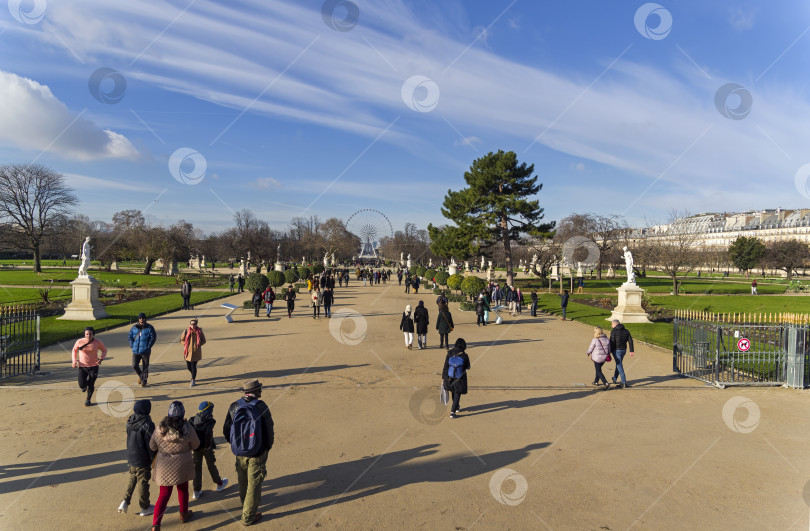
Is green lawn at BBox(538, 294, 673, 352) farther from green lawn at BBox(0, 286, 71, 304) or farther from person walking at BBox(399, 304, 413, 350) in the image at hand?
green lawn at BBox(0, 286, 71, 304)

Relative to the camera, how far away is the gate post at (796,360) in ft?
31.9

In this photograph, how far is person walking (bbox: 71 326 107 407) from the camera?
8.17 meters

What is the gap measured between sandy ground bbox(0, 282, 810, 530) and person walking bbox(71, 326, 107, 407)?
14.5 inches

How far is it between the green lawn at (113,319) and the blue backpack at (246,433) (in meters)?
12.3

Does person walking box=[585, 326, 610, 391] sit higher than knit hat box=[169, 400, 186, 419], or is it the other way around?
knit hat box=[169, 400, 186, 419]

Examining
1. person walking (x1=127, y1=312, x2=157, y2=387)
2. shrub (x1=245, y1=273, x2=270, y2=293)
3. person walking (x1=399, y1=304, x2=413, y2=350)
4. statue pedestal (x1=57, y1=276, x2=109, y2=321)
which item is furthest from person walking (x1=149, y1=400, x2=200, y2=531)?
shrub (x1=245, y1=273, x2=270, y2=293)

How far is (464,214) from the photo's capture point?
42938 millimetres

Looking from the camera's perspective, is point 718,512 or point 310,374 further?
point 310,374

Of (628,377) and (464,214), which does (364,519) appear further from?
(464,214)

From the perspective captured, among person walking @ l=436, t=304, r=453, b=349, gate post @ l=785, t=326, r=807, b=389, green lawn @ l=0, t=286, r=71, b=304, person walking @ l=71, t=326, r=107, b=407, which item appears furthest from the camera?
green lawn @ l=0, t=286, r=71, b=304

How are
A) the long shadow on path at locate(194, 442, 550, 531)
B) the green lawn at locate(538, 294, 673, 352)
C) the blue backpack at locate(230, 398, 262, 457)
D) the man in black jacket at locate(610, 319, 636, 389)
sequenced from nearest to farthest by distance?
1. the blue backpack at locate(230, 398, 262, 457)
2. the long shadow on path at locate(194, 442, 550, 531)
3. the man in black jacket at locate(610, 319, 636, 389)
4. the green lawn at locate(538, 294, 673, 352)

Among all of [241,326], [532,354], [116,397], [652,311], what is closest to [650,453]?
[532,354]

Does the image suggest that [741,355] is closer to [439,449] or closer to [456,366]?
[456,366]

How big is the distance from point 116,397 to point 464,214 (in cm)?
3678
